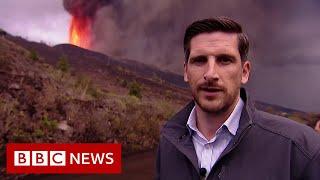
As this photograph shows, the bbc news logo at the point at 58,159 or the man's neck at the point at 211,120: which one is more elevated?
the man's neck at the point at 211,120

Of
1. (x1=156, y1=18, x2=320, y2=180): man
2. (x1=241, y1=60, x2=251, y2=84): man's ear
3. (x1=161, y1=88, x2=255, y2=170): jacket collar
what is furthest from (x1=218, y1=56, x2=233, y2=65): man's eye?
(x1=161, y1=88, x2=255, y2=170): jacket collar

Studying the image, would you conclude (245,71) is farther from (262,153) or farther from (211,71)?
(262,153)

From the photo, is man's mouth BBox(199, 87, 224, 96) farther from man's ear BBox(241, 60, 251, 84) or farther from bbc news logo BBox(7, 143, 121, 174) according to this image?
bbc news logo BBox(7, 143, 121, 174)

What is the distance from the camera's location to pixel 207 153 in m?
2.40

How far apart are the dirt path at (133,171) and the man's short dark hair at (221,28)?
12.1 metres

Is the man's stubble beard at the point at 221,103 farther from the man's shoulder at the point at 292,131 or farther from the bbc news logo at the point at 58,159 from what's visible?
the bbc news logo at the point at 58,159

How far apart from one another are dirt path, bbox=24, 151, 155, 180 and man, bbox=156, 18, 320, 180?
39.1ft

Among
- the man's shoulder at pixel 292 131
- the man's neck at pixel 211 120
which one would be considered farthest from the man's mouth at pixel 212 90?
the man's shoulder at pixel 292 131

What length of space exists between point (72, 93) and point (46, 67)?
21.2 ft

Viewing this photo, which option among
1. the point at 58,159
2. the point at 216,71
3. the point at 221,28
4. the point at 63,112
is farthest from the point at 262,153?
the point at 63,112

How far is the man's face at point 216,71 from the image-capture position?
2334mm

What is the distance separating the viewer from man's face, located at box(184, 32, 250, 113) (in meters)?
2.33

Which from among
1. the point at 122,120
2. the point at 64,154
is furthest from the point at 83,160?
the point at 122,120

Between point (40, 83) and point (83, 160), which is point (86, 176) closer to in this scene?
point (83, 160)
